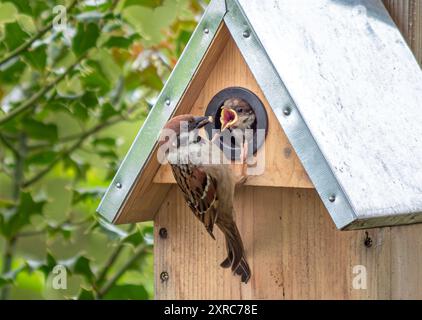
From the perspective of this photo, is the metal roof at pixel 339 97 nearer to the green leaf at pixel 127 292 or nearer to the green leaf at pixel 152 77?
the green leaf at pixel 127 292

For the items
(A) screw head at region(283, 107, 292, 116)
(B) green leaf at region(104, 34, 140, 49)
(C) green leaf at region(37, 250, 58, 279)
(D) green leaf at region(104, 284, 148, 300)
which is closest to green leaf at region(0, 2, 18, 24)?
(B) green leaf at region(104, 34, 140, 49)

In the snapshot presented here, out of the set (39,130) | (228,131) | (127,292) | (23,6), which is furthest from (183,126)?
(39,130)

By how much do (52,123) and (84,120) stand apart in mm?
205

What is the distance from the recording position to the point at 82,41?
3520mm

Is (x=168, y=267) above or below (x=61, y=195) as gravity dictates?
below

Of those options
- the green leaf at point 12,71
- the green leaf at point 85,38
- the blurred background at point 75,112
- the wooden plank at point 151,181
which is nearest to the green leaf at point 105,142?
the blurred background at point 75,112

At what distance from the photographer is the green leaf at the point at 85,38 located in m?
3.50

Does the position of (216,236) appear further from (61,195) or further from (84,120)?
(61,195)

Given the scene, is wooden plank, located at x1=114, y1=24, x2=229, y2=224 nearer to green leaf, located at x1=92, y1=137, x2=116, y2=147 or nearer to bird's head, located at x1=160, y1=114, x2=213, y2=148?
bird's head, located at x1=160, y1=114, x2=213, y2=148

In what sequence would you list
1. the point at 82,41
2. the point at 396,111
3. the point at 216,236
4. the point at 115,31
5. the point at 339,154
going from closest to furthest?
the point at 339,154 → the point at 396,111 → the point at 216,236 → the point at 82,41 → the point at 115,31

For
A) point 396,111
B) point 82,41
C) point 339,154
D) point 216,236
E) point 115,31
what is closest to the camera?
point 339,154

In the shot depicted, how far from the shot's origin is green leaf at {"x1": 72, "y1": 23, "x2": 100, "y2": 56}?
350 cm

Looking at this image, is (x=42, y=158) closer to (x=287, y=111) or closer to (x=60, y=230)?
(x=60, y=230)
